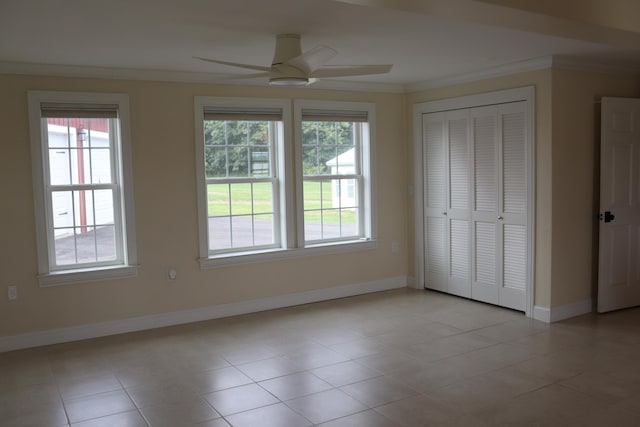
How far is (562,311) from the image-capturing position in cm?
522

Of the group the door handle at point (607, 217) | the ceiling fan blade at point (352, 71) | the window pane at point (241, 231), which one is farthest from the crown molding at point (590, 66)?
the window pane at point (241, 231)

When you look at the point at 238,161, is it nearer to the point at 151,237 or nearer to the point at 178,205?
the point at 178,205

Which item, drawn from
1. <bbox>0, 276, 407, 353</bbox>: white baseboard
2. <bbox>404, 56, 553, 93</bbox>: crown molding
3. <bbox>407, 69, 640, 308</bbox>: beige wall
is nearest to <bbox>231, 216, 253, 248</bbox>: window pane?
<bbox>0, 276, 407, 353</bbox>: white baseboard

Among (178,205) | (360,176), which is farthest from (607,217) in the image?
(178,205)

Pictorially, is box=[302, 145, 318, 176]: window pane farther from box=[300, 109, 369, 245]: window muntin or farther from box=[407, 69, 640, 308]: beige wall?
box=[407, 69, 640, 308]: beige wall

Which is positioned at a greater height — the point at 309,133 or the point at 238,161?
the point at 309,133

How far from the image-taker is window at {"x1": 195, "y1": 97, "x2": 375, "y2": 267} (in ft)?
18.2

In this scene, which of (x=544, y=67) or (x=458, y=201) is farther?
(x=458, y=201)

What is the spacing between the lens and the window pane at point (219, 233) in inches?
221

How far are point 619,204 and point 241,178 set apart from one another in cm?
365

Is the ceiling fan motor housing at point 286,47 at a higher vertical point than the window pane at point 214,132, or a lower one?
higher

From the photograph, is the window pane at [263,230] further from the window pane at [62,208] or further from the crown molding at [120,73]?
the window pane at [62,208]

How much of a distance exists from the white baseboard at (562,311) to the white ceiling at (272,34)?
223 cm

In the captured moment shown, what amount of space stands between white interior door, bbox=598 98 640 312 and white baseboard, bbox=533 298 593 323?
13cm
